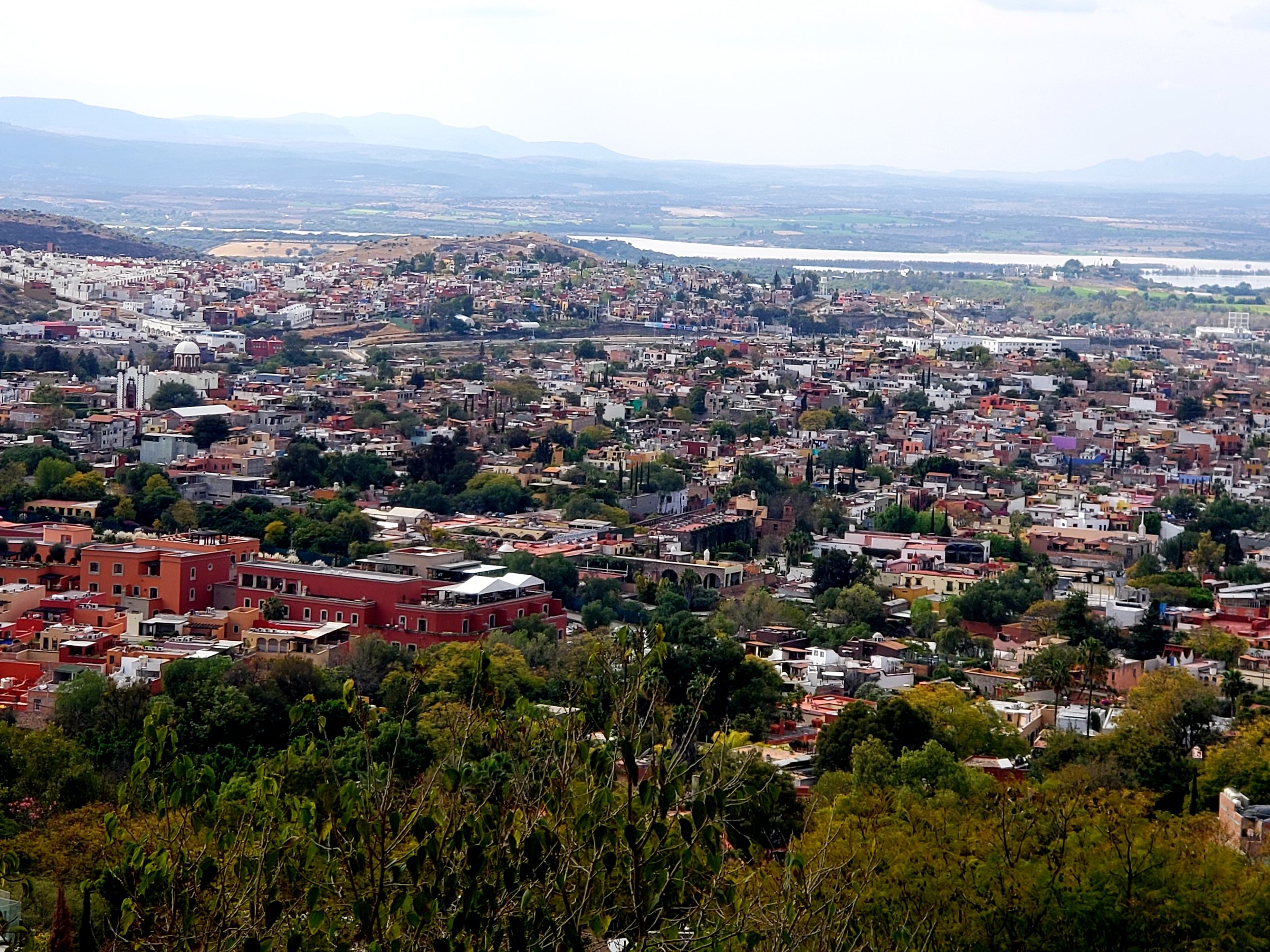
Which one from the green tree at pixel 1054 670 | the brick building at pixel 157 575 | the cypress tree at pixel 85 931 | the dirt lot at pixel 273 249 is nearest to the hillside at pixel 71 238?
the dirt lot at pixel 273 249

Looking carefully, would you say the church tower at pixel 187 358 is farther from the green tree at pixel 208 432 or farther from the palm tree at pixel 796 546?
the palm tree at pixel 796 546

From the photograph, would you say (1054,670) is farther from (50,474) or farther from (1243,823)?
(50,474)

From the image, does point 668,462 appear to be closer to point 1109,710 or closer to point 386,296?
point 1109,710

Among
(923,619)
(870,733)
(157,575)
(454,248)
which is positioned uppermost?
(870,733)

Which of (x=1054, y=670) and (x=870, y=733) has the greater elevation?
(x=870, y=733)

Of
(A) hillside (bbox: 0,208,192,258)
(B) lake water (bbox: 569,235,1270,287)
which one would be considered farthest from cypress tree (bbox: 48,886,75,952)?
(B) lake water (bbox: 569,235,1270,287)

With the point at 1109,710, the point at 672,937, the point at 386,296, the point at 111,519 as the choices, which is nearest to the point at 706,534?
the point at 111,519

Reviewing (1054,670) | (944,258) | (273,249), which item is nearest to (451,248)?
(273,249)
